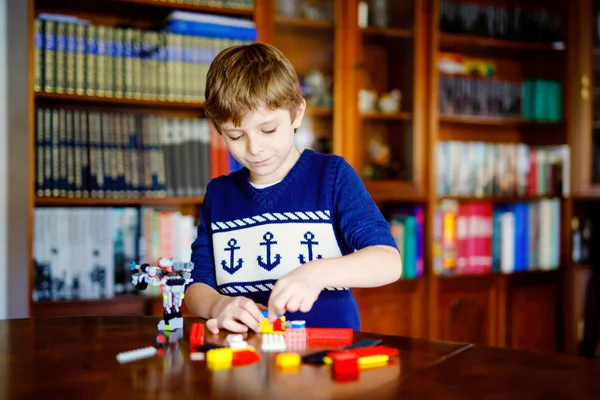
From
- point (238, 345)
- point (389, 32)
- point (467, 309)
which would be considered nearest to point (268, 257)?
point (238, 345)

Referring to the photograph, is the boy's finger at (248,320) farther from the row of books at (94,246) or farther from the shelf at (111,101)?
the shelf at (111,101)

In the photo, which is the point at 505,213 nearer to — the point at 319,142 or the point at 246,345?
the point at 319,142

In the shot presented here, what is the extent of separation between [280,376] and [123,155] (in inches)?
72.4

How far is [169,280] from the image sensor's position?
3.78 feet

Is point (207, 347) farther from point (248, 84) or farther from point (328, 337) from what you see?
point (248, 84)

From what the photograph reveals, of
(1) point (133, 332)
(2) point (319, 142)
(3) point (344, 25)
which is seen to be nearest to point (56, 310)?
(2) point (319, 142)

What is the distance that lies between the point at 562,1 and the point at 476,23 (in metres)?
0.49

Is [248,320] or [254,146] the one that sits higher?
[254,146]

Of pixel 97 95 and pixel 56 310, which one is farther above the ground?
pixel 97 95

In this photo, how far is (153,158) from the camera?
259 cm

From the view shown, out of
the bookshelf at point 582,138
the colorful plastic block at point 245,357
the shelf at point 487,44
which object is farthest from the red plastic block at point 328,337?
the bookshelf at point 582,138

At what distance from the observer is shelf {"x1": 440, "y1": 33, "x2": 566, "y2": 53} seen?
3148mm

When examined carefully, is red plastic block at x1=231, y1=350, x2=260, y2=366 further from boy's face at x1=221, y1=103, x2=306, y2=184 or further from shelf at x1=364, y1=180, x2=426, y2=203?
shelf at x1=364, y1=180, x2=426, y2=203

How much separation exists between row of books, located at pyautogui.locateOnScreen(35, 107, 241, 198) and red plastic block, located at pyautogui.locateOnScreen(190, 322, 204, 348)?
1.48m
